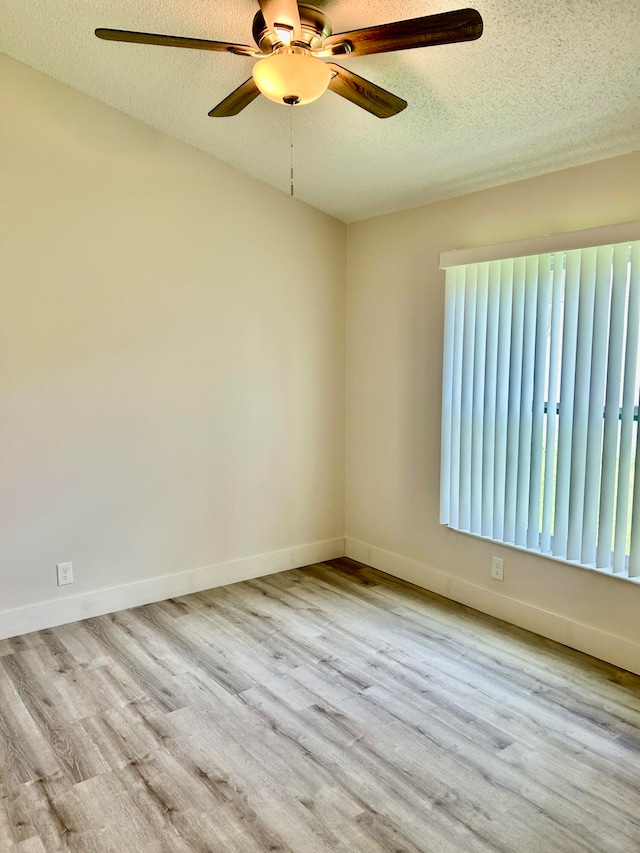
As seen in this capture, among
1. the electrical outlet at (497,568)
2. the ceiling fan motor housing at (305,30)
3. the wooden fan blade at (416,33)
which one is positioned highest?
the ceiling fan motor housing at (305,30)

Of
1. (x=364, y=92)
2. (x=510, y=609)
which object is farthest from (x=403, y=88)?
(x=510, y=609)

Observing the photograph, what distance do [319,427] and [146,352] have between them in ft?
4.39

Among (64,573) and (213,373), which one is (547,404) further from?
(64,573)

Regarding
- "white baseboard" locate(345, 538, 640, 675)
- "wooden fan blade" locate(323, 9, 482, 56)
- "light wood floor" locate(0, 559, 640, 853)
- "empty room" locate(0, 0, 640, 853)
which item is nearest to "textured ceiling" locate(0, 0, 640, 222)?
"empty room" locate(0, 0, 640, 853)

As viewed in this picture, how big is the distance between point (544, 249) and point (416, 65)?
3.39 feet

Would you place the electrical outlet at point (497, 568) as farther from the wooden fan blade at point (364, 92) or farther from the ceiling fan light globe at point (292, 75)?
the ceiling fan light globe at point (292, 75)

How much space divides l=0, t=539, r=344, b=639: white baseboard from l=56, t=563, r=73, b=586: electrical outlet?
0.09 m

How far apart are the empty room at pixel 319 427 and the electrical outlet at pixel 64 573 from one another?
6cm

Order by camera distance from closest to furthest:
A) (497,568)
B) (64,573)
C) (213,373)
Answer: (64,573) < (497,568) < (213,373)

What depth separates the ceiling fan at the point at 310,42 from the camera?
5.39 ft

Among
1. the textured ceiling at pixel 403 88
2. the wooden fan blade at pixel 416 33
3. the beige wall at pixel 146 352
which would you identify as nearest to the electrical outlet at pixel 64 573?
the beige wall at pixel 146 352

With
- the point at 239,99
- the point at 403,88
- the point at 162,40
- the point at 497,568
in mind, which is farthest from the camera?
the point at 497,568

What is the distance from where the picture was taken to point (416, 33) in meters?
1.66

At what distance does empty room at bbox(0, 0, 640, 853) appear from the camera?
1935mm
